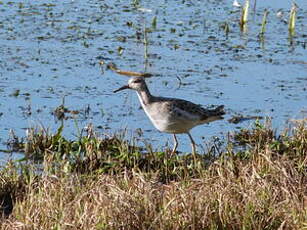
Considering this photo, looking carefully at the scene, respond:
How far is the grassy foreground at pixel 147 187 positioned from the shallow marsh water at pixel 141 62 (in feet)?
2.72

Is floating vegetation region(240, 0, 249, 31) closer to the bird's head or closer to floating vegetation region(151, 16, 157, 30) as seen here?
floating vegetation region(151, 16, 157, 30)

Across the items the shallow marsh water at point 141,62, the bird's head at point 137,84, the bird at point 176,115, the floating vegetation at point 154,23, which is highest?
the bird's head at point 137,84

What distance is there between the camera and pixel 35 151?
384 inches

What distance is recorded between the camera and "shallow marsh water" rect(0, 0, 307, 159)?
11234 millimetres

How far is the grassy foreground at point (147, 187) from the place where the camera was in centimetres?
730

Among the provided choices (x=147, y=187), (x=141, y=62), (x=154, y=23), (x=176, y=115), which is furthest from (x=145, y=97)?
(x=154, y=23)

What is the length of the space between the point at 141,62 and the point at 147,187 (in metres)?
5.91

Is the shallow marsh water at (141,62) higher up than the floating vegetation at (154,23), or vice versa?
the floating vegetation at (154,23)

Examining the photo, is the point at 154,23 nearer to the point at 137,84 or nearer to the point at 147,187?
the point at 137,84

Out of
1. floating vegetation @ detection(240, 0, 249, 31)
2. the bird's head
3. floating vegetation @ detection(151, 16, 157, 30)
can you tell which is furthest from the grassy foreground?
floating vegetation @ detection(151, 16, 157, 30)

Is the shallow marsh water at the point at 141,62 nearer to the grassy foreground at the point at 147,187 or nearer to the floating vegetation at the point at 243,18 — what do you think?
the floating vegetation at the point at 243,18

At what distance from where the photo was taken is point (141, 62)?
13.4 meters

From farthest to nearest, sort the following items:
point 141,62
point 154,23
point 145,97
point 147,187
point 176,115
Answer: point 154,23, point 141,62, point 145,97, point 176,115, point 147,187

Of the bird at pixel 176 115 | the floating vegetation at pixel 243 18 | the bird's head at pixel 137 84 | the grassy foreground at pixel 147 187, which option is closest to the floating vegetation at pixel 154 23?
the floating vegetation at pixel 243 18
